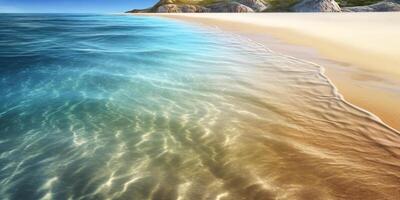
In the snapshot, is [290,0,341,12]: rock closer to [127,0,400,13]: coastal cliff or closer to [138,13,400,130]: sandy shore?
[127,0,400,13]: coastal cliff

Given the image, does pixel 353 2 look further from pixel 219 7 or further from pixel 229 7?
pixel 219 7

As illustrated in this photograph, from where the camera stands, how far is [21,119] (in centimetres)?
789

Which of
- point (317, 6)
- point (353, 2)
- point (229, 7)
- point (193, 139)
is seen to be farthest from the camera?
point (229, 7)

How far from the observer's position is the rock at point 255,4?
445 ft

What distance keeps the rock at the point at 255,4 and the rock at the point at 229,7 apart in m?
5.94

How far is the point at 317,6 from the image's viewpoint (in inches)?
4358

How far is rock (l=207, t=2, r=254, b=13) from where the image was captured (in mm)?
129250

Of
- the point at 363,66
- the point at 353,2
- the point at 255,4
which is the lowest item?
the point at 363,66

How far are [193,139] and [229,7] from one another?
133933 millimetres

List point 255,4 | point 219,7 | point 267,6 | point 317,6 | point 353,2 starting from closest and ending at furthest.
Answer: point 317,6 < point 353,2 < point 255,4 < point 219,7 < point 267,6

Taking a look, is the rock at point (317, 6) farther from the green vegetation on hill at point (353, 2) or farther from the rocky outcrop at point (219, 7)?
the rocky outcrop at point (219, 7)

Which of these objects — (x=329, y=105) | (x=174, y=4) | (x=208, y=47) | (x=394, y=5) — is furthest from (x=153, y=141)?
(x=174, y=4)

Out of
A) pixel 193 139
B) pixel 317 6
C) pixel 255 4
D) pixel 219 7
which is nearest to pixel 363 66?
pixel 193 139

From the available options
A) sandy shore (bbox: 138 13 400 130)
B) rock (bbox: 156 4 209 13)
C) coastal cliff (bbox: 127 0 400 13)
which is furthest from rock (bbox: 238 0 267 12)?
sandy shore (bbox: 138 13 400 130)
